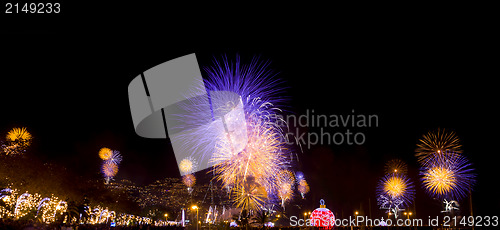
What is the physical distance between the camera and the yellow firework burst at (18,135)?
3667 cm

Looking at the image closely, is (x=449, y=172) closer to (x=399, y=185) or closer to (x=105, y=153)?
(x=399, y=185)

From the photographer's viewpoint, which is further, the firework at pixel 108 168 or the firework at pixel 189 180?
the firework at pixel 189 180

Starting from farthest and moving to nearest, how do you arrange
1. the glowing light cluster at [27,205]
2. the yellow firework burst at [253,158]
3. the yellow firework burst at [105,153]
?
the yellow firework burst at [105,153], the glowing light cluster at [27,205], the yellow firework burst at [253,158]

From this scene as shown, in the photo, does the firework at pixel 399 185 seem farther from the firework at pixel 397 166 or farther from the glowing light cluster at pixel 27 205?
the glowing light cluster at pixel 27 205

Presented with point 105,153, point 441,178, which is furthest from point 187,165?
point 441,178

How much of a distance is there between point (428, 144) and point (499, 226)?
11.6m

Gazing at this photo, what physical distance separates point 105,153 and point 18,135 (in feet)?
63.1

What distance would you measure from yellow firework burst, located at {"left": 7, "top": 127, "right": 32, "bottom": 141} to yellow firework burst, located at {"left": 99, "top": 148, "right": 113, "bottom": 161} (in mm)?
16024

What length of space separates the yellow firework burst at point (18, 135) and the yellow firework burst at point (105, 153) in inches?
631

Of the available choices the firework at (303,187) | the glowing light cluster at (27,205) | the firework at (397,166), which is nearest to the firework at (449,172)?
the firework at (397,166)

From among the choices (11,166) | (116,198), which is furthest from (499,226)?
(116,198)

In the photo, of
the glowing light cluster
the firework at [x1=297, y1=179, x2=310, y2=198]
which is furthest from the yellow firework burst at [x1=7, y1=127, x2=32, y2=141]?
the firework at [x1=297, y1=179, x2=310, y2=198]

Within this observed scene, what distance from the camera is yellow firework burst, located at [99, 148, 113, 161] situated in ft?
181

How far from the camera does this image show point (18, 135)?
37.4 m
